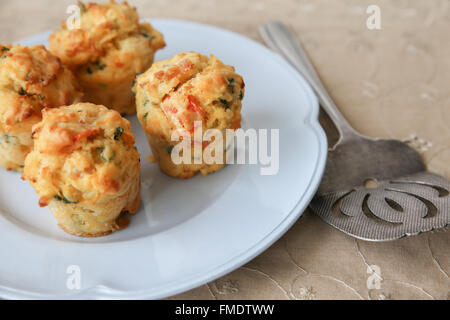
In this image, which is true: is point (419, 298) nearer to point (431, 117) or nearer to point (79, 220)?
point (431, 117)

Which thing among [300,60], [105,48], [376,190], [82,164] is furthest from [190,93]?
[300,60]

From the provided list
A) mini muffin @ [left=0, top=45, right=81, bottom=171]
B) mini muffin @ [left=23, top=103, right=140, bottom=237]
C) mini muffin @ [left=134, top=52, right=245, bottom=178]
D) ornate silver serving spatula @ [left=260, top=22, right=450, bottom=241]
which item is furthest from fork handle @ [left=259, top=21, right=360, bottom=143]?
mini muffin @ [left=0, top=45, right=81, bottom=171]

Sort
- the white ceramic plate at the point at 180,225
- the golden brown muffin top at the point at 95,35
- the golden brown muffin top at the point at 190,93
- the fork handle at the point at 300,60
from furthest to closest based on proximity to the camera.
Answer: the fork handle at the point at 300,60 < the golden brown muffin top at the point at 95,35 < the golden brown muffin top at the point at 190,93 < the white ceramic plate at the point at 180,225

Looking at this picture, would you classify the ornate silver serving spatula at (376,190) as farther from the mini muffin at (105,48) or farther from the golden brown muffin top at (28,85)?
the golden brown muffin top at (28,85)

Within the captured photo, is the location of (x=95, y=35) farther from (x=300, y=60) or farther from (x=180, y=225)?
(x=300, y=60)

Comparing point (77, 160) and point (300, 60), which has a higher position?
point (77, 160)

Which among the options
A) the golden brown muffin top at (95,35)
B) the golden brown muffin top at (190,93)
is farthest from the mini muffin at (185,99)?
the golden brown muffin top at (95,35)
